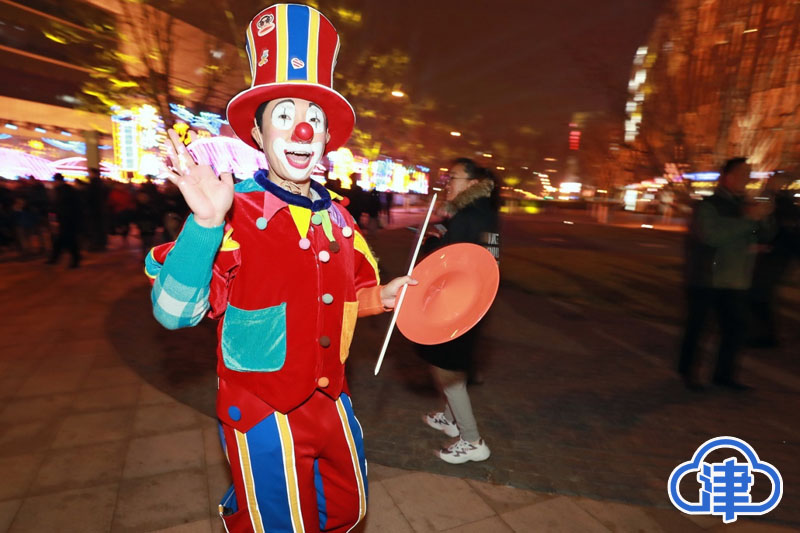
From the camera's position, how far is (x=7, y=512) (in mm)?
2721

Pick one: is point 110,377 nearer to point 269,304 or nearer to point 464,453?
point 464,453

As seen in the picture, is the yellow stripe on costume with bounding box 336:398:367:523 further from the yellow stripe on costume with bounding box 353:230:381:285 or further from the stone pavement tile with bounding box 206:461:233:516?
the stone pavement tile with bounding box 206:461:233:516

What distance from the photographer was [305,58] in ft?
5.38

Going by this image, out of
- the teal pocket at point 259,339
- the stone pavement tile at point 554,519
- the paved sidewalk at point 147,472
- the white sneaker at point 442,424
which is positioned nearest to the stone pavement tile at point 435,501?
the paved sidewalk at point 147,472

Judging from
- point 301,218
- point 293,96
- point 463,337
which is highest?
point 293,96

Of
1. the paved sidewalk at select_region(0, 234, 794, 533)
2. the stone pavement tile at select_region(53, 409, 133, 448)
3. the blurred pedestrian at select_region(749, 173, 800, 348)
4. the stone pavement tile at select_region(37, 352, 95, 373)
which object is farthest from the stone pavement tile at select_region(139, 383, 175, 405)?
the blurred pedestrian at select_region(749, 173, 800, 348)

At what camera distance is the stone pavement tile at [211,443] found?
3.33 m

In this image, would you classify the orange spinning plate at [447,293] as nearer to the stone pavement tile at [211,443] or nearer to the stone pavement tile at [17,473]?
the stone pavement tile at [211,443]

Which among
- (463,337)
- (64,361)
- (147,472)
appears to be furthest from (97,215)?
(463,337)

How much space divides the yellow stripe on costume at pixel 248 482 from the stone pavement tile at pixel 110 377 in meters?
3.61

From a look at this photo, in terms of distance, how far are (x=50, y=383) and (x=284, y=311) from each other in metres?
4.17

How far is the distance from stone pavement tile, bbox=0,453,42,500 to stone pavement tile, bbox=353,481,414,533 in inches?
83.2

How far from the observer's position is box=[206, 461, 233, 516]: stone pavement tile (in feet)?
9.34

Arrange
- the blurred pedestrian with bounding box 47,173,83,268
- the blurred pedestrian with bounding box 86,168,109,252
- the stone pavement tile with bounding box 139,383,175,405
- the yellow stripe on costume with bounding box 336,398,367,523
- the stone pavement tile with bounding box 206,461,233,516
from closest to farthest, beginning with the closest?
1. the yellow stripe on costume with bounding box 336,398,367,523
2. the stone pavement tile with bounding box 206,461,233,516
3. the stone pavement tile with bounding box 139,383,175,405
4. the blurred pedestrian with bounding box 47,173,83,268
5. the blurred pedestrian with bounding box 86,168,109,252
